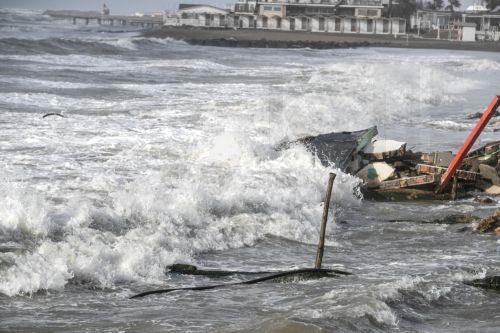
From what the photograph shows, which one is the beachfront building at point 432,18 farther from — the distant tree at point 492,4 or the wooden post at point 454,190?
the wooden post at point 454,190

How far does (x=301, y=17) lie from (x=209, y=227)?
346ft

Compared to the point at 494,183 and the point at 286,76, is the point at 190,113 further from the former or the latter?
the point at 286,76

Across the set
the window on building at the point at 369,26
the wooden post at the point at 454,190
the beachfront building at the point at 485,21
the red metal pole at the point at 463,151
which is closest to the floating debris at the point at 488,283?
the red metal pole at the point at 463,151

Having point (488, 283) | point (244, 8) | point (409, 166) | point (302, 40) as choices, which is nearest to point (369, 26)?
point (244, 8)

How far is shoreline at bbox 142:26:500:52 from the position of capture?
8662 centimetres

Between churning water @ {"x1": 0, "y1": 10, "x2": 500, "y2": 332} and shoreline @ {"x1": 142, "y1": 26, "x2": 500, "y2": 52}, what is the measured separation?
61.3 m

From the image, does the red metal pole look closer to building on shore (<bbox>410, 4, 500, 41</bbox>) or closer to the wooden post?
the wooden post

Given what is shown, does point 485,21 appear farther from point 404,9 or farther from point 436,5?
point 436,5

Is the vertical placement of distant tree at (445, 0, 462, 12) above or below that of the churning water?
above

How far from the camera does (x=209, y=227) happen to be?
11922mm

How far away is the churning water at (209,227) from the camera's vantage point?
27.9 ft

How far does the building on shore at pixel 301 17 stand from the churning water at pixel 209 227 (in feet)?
296

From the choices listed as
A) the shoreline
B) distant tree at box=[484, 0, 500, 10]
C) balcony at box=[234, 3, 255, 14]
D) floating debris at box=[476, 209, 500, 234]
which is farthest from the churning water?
distant tree at box=[484, 0, 500, 10]

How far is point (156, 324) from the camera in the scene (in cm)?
802
